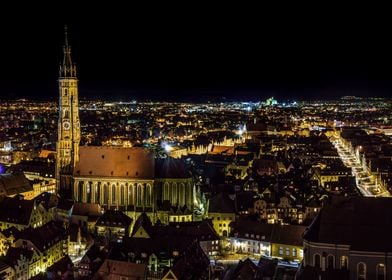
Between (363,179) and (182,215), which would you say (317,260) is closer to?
(182,215)

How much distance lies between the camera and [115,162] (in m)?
72.8

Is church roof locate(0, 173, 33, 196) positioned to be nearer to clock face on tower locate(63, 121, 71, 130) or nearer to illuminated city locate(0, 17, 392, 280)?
illuminated city locate(0, 17, 392, 280)

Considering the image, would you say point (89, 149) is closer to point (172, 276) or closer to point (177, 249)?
point (177, 249)

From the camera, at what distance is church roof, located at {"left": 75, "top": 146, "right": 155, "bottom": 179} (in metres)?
71.6

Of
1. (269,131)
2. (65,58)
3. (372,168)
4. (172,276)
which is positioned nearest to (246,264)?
(172,276)

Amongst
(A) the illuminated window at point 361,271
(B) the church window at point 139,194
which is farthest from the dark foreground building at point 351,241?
(B) the church window at point 139,194

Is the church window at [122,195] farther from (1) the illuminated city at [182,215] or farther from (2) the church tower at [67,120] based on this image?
(2) the church tower at [67,120]

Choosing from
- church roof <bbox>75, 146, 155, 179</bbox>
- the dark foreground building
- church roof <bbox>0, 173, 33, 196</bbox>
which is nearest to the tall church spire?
church roof <bbox>75, 146, 155, 179</bbox>

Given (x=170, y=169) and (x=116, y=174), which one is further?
(x=116, y=174)

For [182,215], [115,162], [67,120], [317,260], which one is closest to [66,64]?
[67,120]

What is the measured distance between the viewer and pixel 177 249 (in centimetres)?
5225

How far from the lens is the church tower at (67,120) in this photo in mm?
75250

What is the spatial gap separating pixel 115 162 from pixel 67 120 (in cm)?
873

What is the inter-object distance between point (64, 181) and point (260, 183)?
91.8 ft
